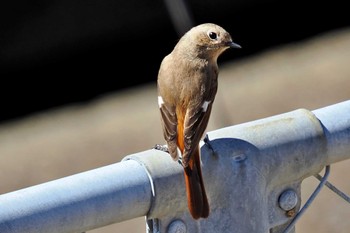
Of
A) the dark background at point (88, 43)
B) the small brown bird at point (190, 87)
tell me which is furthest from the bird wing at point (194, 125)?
the dark background at point (88, 43)

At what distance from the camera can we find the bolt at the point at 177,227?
2224 millimetres

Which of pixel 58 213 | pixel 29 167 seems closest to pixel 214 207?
pixel 58 213

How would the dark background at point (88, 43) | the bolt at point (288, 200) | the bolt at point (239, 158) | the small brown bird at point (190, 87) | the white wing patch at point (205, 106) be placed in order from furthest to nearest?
the dark background at point (88, 43)
the white wing patch at point (205, 106)
the small brown bird at point (190, 87)
the bolt at point (288, 200)
the bolt at point (239, 158)

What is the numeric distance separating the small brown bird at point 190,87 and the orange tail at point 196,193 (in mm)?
312

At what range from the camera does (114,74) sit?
948 centimetres

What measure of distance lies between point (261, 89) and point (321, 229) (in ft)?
7.83

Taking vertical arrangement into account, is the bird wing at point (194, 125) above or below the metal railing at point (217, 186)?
below

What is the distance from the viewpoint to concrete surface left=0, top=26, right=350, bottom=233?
830 centimetres

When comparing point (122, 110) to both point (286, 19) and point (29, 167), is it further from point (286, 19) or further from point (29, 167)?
point (286, 19)

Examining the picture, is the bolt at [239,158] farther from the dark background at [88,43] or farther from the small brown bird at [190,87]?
the dark background at [88,43]

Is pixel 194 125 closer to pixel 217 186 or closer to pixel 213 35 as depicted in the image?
pixel 213 35

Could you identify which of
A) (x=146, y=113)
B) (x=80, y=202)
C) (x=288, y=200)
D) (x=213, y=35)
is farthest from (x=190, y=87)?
(x=146, y=113)

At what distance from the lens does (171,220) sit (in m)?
2.24

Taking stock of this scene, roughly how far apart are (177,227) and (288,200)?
1.07 ft
